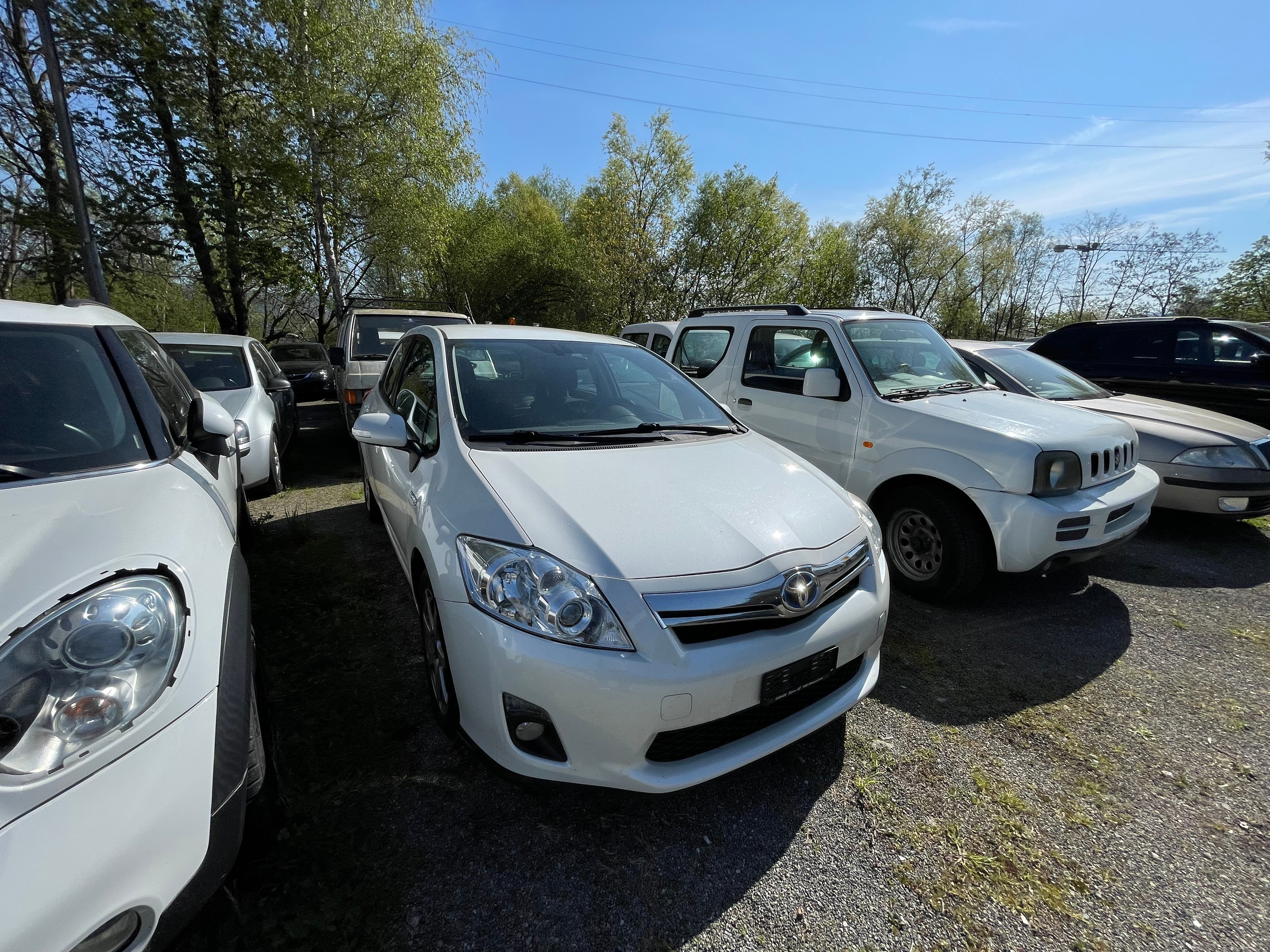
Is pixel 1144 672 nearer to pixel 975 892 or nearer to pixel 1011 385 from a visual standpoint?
pixel 975 892

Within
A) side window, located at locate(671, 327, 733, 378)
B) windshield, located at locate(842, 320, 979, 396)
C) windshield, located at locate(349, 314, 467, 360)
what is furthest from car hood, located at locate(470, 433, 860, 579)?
windshield, located at locate(349, 314, 467, 360)

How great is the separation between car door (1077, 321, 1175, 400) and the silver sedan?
5.06ft

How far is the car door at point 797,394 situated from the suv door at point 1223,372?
206 inches

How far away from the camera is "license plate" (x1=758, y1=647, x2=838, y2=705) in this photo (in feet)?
5.61

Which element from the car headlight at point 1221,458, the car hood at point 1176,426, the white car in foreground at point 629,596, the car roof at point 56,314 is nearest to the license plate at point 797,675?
the white car in foreground at point 629,596

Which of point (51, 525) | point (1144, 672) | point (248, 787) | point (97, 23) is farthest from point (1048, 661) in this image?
point (97, 23)

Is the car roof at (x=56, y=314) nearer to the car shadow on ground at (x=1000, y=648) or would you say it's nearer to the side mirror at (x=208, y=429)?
the side mirror at (x=208, y=429)

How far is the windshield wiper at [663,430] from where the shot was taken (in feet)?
8.52

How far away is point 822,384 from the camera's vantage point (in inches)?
148

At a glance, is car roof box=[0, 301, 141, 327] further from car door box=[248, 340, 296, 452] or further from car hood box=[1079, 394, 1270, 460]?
car hood box=[1079, 394, 1270, 460]

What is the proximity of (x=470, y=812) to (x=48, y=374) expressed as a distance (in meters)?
2.07

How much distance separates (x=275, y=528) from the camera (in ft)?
15.1

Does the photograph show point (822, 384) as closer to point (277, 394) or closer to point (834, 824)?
point (834, 824)

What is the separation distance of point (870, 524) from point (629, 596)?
120 centimetres
